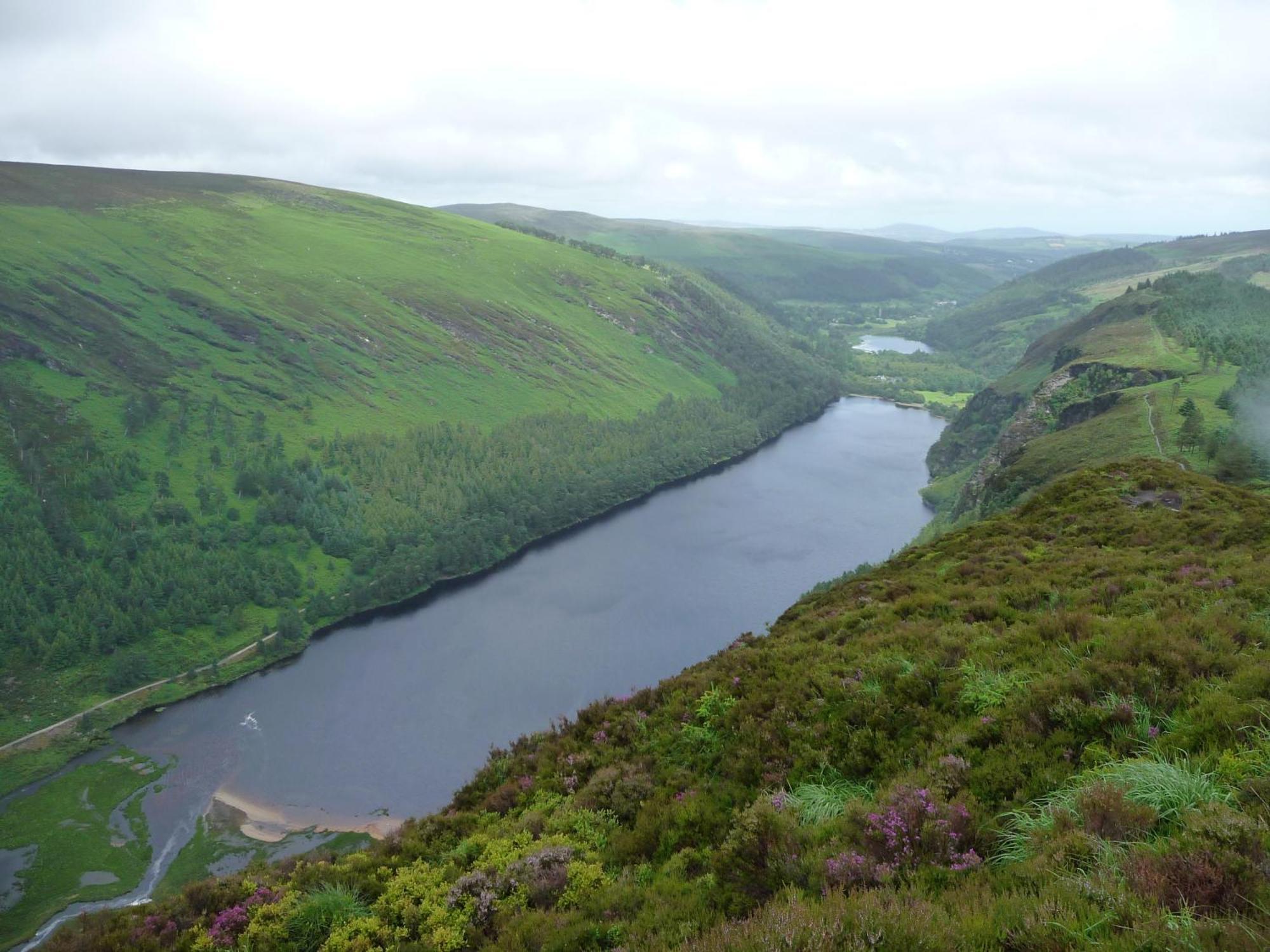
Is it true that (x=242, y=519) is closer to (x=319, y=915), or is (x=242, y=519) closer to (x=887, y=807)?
(x=319, y=915)

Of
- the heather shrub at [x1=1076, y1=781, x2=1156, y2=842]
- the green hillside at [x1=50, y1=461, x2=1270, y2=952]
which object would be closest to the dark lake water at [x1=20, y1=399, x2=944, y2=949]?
the green hillside at [x1=50, y1=461, x2=1270, y2=952]

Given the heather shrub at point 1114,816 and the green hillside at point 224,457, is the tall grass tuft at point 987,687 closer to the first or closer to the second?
the heather shrub at point 1114,816

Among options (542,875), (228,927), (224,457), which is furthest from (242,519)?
(542,875)

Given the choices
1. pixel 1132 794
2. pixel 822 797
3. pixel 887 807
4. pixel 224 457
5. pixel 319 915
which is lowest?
pixel 224 457

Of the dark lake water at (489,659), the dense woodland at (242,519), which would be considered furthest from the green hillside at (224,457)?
the dark lake water at (489,659)

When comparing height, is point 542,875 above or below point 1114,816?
below

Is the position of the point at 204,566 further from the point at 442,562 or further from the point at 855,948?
the point at 855,948

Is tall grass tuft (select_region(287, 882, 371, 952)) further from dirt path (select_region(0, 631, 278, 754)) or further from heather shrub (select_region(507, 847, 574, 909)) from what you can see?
dirt path (select_region(0, 631, 278, 754))
